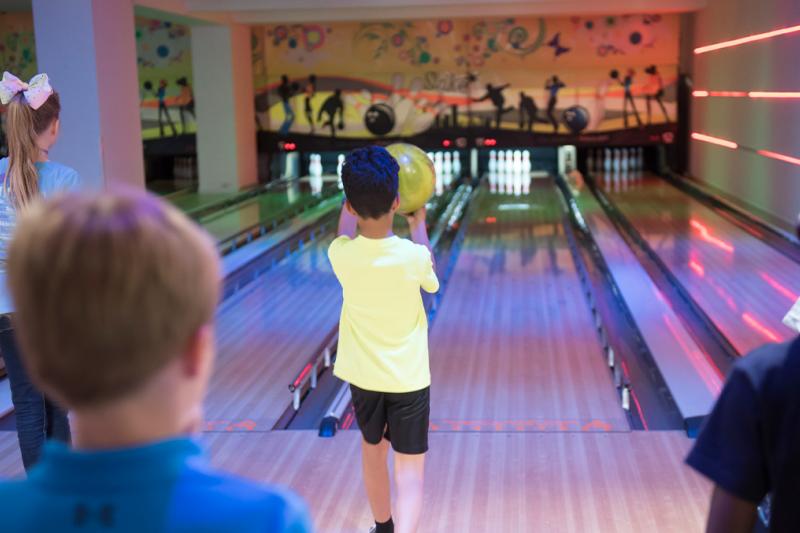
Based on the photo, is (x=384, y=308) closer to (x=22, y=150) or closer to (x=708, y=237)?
(x=22, y=150)

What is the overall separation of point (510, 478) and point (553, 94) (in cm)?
906

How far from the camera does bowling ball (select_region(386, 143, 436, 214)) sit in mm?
2818

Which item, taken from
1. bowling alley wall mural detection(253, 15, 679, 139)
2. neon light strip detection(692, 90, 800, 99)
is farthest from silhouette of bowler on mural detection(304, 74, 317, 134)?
neon light strip detection(692, 90, 800, 99)

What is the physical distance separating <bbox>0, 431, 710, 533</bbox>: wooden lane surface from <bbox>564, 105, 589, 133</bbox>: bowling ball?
8.60 meters

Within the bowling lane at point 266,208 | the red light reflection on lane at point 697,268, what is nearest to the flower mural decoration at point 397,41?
the bowling lane at point 266,208

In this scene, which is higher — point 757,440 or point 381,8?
point 381,8

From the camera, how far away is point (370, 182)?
7.28ft

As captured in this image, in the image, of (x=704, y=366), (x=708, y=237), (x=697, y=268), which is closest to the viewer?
(x=704, y=366)

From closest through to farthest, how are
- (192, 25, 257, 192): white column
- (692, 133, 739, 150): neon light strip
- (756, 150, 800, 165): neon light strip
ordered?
(756, 150, 800, 165): neon light strip < (692, 133, 739, 150): neon light strip < (192, 25, 257, 192): white column

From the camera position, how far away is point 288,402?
4.07 metres

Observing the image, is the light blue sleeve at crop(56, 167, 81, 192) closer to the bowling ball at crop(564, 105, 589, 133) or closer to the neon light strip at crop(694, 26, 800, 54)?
the neon light strip at crop(694, 26, 800, 54)

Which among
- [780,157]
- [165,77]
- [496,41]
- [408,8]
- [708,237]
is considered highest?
[408,8]

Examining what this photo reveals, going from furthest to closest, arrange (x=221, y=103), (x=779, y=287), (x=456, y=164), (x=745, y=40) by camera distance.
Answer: (x=456, y=164), (x=221, y=103), (x=745, y=40), (x=779, y=287)

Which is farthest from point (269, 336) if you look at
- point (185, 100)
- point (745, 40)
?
point (185, 100)
